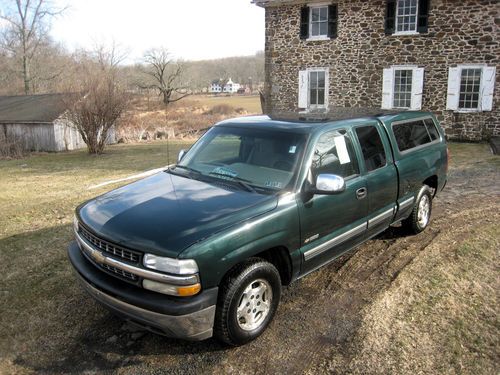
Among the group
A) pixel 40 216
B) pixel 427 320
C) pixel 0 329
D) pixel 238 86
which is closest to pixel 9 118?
pixel 40 216

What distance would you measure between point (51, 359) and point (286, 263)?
2.05 metres

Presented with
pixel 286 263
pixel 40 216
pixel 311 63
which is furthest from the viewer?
pixel 311 63

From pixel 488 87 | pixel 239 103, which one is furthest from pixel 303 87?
pixel 239 103

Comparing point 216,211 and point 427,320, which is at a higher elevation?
point 216,211

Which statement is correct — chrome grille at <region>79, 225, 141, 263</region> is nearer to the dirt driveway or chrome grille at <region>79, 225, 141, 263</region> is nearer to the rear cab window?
the dirt driveway

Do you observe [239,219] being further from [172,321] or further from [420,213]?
[420,213]

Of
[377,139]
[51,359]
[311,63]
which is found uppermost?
[311,63]

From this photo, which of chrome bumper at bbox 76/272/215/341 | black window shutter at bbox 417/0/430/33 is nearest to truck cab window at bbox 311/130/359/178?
chrome bumper at bbox 76/272/215/341

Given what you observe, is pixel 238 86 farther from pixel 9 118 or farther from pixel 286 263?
pixel 286 263

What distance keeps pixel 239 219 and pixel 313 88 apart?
17.3 meters

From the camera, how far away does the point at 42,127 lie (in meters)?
24.3

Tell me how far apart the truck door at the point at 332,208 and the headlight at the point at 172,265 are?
118cm

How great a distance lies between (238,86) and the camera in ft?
326

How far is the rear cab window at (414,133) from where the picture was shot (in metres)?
5.27
